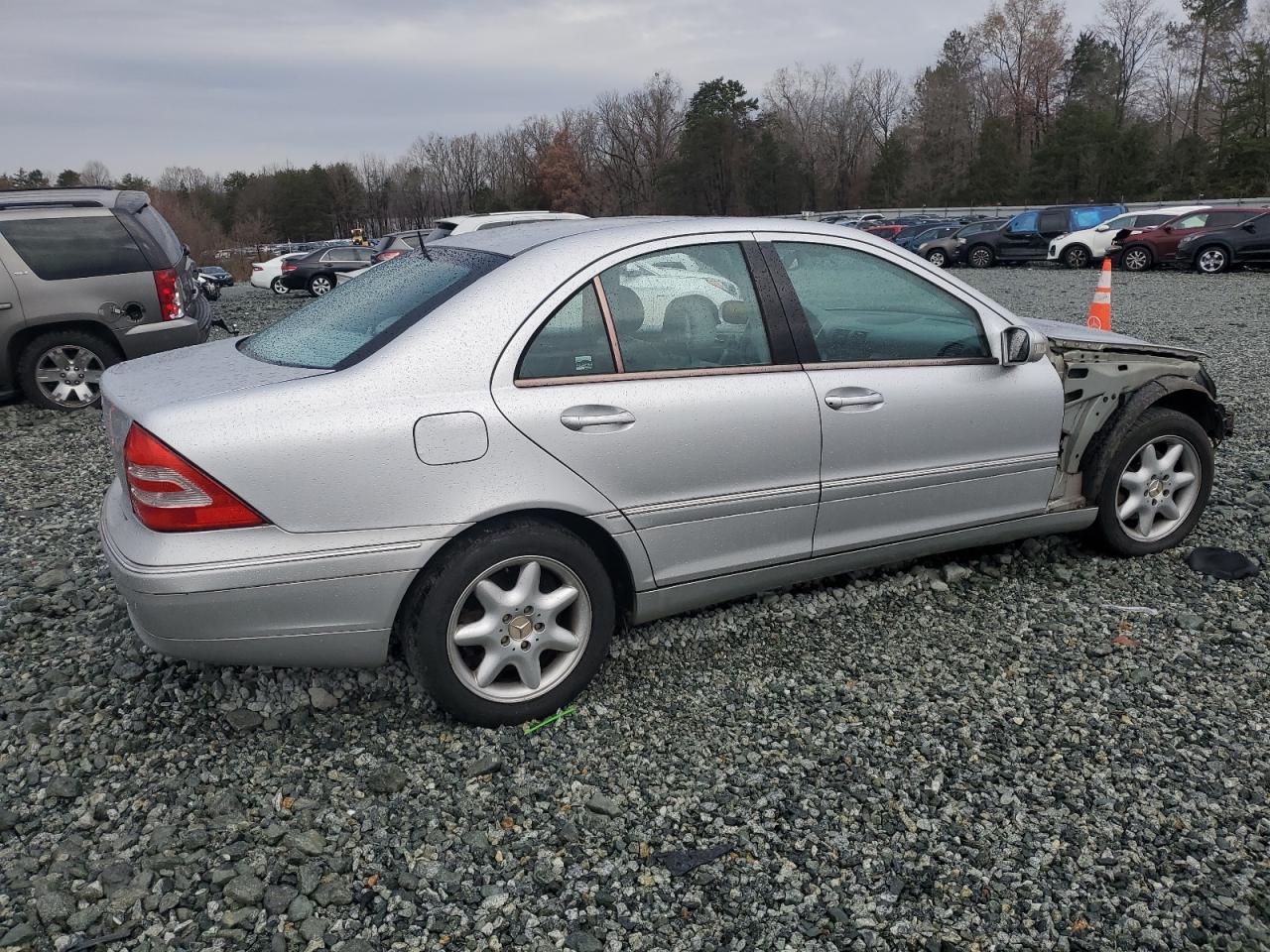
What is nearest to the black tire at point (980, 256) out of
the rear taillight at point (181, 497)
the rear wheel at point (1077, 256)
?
the rear wheel at point (1077, 256)

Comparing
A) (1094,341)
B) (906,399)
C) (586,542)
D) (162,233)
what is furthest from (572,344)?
(162,233)

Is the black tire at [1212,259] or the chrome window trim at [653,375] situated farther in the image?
the black tire at [1212,259]

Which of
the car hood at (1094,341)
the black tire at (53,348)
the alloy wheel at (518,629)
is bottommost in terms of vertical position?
the alloy wheel at (518,629)

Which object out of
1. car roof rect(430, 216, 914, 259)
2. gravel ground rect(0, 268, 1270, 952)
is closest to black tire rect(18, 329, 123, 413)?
gravel ground rect(0, 268, 1270, 952)

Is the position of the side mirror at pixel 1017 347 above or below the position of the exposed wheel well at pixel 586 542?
above

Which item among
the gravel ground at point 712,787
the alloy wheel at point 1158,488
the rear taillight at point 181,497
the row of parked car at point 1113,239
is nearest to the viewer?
the gravel ground at point 712,787

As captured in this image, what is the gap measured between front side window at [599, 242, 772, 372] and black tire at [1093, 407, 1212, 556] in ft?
5.97

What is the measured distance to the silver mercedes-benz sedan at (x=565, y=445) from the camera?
2672 millimetres

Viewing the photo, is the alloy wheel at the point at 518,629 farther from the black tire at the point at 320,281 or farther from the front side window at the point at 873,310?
the black tire at the point at 320,281

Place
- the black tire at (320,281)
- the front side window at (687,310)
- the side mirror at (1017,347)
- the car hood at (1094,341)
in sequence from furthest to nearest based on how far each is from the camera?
the black tire at (320,281) → the car hood at (1094,341) → the side mirror at (1017,347) → the front side window at (687,310)

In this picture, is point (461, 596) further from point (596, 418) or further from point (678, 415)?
point (678, 415)

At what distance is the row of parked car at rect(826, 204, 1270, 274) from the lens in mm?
20078

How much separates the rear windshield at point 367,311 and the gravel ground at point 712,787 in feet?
3.84

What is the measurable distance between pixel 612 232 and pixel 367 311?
874 mm
